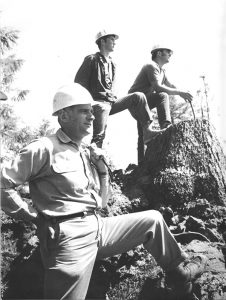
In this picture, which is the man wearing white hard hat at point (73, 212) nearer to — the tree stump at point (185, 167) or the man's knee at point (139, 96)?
the tree stump at point (185, 167)

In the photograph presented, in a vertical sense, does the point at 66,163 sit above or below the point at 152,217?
above

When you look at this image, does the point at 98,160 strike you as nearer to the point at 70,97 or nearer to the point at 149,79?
the point at 70,97

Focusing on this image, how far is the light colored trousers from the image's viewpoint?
10.2ft

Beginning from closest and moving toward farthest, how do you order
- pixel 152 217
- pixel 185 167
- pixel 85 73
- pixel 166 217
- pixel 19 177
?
1. pixel 19 177
2. pixel 152 217
3. pixel 166 217
4. pixel 185 167
5. pixel 85 73

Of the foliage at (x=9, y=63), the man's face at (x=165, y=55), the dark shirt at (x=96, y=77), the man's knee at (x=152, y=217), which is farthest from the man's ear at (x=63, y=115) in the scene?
the foliage at (x=9, y=63)

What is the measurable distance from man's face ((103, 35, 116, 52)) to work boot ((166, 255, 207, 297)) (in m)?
4.01

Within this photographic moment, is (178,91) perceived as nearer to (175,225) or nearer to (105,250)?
(175,225)

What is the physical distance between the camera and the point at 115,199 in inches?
229

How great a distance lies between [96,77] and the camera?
21.5ft

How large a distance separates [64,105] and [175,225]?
2.59 meters

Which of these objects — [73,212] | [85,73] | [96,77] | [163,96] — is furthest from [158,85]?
[73,212]

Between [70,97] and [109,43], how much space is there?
131 inches

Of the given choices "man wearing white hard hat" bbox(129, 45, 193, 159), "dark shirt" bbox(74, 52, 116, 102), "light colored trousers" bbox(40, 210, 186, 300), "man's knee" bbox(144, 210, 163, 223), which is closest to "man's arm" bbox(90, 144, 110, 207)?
"light colored trousers" bbox(40, 210, 186, 300)

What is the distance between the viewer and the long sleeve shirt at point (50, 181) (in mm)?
3191
